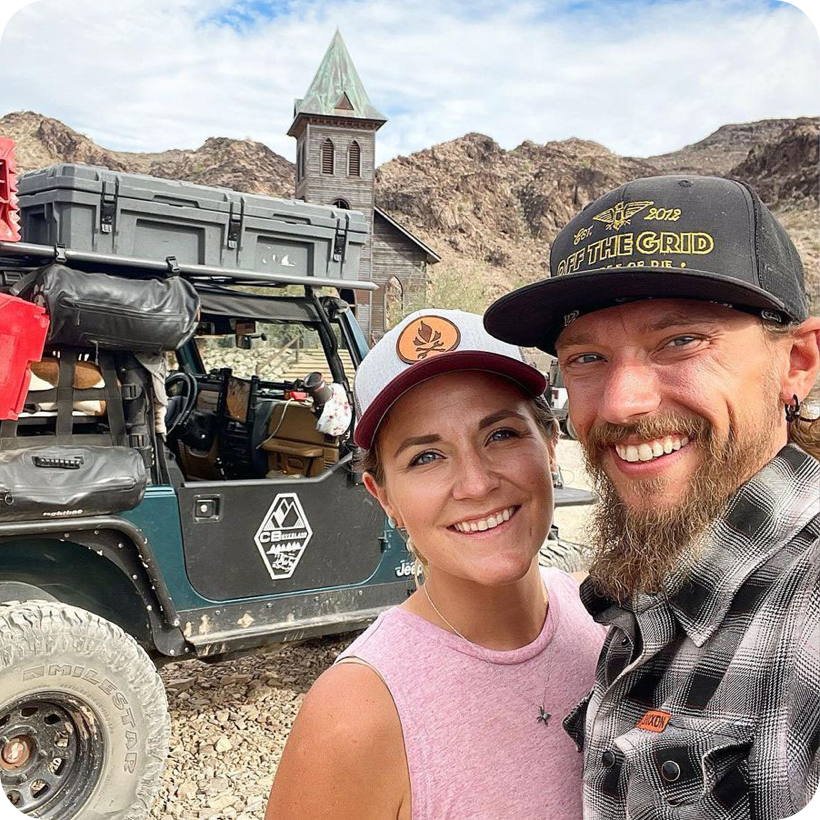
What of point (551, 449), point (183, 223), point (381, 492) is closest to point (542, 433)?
point (551, 449)

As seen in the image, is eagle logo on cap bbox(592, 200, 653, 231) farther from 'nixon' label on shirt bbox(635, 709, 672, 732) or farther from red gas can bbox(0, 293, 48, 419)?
red gas can bbox(0, 293, 48, 419)

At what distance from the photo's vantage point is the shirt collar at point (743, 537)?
1.08 metres

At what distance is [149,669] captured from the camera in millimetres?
3322

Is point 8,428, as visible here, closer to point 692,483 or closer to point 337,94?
point 692,483

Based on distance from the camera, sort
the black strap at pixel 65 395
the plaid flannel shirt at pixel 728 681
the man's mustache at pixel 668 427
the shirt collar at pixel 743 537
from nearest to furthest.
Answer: the plaid flannel shirt at pixel 728 681, the shirt collar at pixel 743 537, the man's mustache at pixel 668 427, the black strap at pixel 65 395

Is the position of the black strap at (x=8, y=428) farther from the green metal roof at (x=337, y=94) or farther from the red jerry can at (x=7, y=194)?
the green metal roof at (x=337, y=94)

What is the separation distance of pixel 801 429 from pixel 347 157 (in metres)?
41.4

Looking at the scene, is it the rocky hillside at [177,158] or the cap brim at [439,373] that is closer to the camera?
the cap brim at [439,373]

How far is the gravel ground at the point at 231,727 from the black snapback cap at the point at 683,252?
2.56 meters

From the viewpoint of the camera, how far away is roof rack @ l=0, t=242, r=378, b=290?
327 centimetres

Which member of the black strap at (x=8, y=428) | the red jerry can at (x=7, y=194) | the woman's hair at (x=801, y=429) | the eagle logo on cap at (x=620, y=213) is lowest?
the black strap at (x=8, y=428)

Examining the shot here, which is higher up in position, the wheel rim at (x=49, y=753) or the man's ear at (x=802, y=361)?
the man's ear at (x=802, y=361)

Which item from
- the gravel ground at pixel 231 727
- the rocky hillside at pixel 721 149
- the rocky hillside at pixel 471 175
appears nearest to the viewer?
the gravel ground at pixel 231 727

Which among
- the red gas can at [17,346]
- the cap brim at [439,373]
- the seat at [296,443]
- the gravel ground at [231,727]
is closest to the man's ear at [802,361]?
the cap brim at [439,373]
